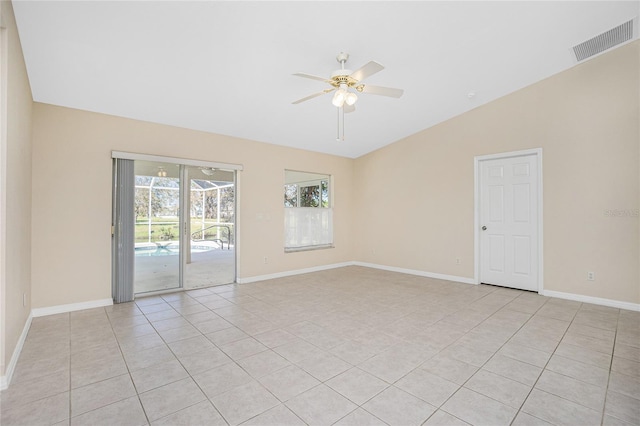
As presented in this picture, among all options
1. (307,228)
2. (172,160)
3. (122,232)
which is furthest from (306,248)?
(122,232)

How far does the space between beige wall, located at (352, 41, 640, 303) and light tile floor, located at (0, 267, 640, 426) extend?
0.68m

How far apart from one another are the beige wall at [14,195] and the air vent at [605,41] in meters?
5.64

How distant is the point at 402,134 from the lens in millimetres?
5969

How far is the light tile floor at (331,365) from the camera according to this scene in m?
1.82

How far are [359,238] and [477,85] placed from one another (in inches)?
157

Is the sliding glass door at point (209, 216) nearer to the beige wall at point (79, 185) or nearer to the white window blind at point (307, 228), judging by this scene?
the beige wall at point (79, 185)

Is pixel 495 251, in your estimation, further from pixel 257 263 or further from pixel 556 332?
pixel 257 263

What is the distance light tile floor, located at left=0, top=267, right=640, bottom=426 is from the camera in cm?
182

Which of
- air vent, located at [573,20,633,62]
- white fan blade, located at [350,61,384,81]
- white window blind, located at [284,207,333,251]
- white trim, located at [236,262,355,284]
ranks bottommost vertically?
white trim, located at [236,262,355,284]

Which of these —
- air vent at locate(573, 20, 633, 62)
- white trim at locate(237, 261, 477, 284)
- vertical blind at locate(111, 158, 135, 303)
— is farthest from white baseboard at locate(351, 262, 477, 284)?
Result: vertical blind at locate(111, 158, 135, 303)

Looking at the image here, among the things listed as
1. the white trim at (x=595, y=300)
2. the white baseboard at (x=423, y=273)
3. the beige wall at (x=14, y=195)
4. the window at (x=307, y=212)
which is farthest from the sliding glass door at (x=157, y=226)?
the white trim at (x=595, y=300)

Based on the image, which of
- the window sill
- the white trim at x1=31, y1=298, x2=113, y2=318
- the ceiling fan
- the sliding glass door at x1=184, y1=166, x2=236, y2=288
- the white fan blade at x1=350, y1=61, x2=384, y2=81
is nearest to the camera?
the white fan blade at x1=350, y1=61, x2=384, y2=81

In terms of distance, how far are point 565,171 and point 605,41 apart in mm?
1633

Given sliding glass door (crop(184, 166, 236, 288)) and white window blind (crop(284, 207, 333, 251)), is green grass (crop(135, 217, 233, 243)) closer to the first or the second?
sliding glass door (crop(184, 166, 236, 288))
